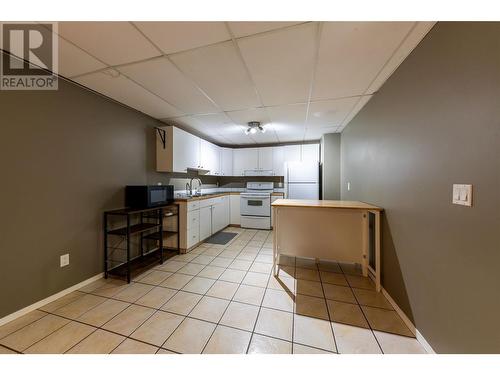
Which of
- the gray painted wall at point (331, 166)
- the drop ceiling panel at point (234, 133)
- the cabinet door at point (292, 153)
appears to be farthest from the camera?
the cabinet door at point (292, 153)

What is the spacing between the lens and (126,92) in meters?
2.22

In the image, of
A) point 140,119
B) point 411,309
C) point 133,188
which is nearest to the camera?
point 411,309

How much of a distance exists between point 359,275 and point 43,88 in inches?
161

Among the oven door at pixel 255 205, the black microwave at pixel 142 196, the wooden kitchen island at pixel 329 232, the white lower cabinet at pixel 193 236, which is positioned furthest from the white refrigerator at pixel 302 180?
the black microwave at pixel 142 196

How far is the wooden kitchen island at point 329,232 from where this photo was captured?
2277mm

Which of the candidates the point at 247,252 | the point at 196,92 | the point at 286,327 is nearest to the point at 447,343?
the point at 286,327

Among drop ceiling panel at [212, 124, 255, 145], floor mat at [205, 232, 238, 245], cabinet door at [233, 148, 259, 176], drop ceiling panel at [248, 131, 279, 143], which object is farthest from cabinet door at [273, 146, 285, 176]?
floor mat at [205, 232, 238, 245]

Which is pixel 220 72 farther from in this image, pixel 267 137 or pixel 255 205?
pixel 255 205

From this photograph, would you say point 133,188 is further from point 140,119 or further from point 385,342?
point 385,342

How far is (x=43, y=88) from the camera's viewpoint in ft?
5.77

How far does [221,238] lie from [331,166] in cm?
299

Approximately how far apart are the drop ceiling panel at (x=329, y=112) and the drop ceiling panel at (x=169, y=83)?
156 centimetres

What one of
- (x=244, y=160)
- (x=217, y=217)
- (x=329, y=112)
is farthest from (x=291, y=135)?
(x=217, y=217)

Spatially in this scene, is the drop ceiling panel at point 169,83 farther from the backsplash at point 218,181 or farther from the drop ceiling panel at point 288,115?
the backsplash at point 218,181
